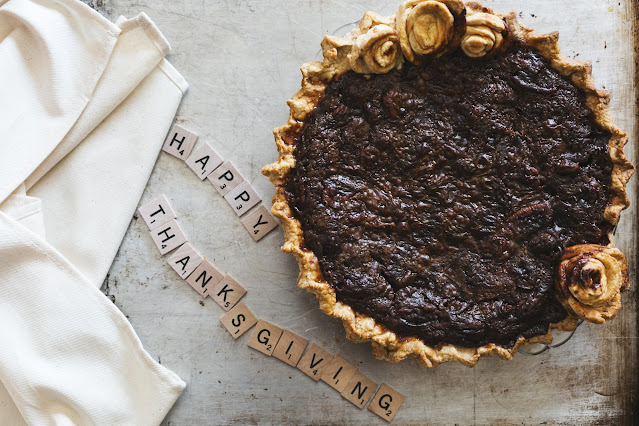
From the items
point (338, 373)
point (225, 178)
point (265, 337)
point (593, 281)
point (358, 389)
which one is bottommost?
point (358, 389)

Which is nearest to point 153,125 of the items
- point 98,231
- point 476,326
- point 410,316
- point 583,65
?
point 98,231

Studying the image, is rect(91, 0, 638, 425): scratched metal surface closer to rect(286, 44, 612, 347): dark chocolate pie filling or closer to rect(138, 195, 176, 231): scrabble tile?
rect(138, 195, 176, 231): scrabble tile

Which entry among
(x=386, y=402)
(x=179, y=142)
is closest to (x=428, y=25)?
(x=179, y=142)

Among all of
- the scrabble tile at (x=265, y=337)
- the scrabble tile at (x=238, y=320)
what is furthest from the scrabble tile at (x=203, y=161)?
the scrabble tile at (x=265, y=337)

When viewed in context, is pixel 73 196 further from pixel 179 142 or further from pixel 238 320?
pixel 238 320

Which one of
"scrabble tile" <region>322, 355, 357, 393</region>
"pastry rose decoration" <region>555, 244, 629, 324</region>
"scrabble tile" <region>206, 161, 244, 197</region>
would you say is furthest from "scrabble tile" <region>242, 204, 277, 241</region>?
"pastry rose decoration" <region>555, 244, 629, 324</region>

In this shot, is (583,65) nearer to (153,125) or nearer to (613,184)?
(613,184)
